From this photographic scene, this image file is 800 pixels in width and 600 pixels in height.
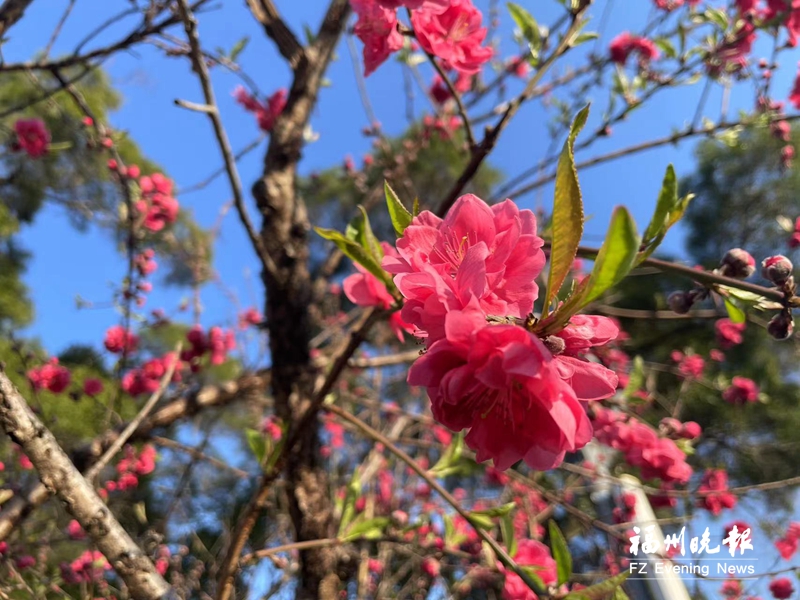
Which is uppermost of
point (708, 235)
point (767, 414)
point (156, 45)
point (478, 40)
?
point (708, 235)

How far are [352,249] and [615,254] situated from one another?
239 millimetres

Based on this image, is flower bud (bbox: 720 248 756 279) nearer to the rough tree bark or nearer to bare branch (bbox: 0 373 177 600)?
bare branch (bbox: 0 373 177 600)

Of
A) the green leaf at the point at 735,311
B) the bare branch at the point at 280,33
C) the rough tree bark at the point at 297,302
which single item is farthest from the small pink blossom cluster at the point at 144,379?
the green leaf at the point at 735,311

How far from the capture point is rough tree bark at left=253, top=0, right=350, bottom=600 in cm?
112

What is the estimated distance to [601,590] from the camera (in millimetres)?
427

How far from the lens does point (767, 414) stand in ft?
17.5

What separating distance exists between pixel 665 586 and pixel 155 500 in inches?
224

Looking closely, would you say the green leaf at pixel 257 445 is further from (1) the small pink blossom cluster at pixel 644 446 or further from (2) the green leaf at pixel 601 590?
(1) the small pink blossom cluster at pixel 644 446

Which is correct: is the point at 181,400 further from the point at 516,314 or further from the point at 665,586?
the point at 665,586

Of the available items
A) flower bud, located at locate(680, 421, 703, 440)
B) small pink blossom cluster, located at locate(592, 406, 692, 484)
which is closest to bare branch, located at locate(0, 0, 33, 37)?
small pink blossom cluster, located at locate(592, 406, 692, 484)

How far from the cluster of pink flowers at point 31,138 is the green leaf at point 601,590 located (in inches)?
91.2

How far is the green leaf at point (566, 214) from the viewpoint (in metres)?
0.32

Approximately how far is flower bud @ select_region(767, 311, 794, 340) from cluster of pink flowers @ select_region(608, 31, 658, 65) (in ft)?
5.29

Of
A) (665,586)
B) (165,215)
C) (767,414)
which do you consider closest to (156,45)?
(165,215)
